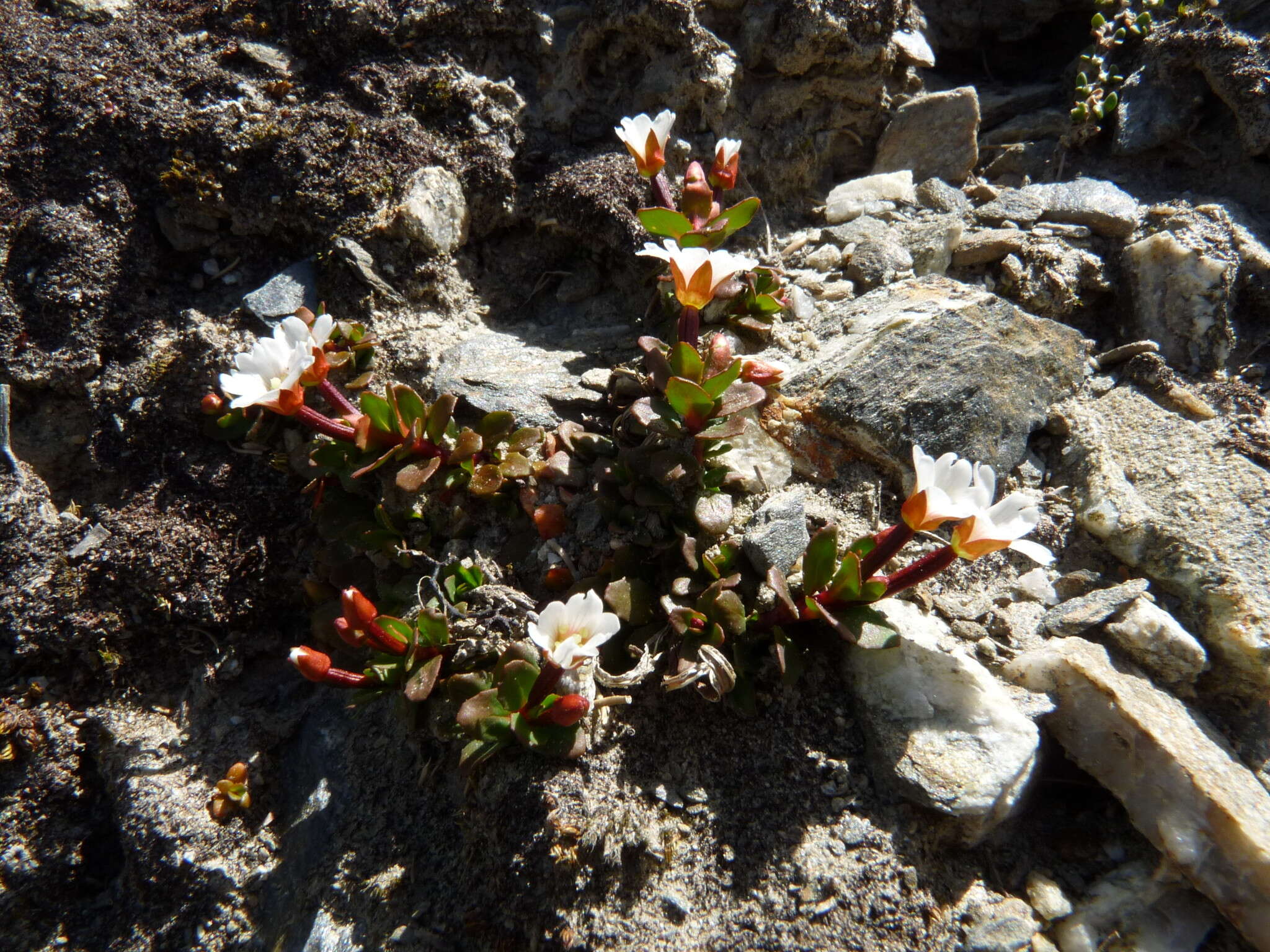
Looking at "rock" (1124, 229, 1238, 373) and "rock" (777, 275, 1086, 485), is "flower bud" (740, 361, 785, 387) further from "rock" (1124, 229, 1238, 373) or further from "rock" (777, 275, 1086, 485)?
"rock" (1124, 229, 1238, 373)

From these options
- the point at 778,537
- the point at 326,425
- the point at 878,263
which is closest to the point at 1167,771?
the point at 778,537

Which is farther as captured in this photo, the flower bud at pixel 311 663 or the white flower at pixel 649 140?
the white flower at pixel 649 140

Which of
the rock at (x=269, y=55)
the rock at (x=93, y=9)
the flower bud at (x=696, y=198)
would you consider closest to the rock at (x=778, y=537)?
the flower bud at (x=696, y=198)

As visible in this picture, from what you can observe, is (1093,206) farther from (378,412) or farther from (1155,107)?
(378,412)

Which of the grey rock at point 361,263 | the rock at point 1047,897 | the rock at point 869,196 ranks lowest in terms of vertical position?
the rock at point 1047,897

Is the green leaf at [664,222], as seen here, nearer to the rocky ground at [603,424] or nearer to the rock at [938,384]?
the rocky ground at [603,424]

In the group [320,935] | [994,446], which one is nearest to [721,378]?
[994,446]

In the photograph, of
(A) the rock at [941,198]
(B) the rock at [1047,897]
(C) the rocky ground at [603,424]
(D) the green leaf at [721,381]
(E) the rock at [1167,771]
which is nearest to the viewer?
(E) the rock at [1167,771]

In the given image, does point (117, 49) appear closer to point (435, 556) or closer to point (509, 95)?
point (509, 95)
